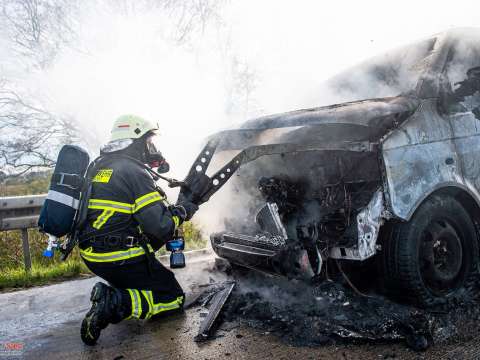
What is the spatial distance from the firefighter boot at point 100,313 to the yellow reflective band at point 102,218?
42 centimetres

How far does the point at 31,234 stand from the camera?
6508 mm

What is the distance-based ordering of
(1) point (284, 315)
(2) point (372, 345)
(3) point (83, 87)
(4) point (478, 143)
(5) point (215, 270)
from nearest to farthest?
(2) point (372, 345), (1) point (284, 315), (4) point (478, 143), (5) point (215, 270), (3) point (83, 87)

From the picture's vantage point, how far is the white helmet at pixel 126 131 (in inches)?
132

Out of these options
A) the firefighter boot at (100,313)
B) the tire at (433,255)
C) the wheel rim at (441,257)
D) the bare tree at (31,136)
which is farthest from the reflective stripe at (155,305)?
the bare tree at (31,136)

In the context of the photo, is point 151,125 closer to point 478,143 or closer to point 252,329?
point 252,329

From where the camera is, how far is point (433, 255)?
2.98 metres

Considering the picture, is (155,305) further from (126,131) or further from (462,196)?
(462,196)

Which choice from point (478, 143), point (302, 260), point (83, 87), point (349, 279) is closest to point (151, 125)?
point (302, 260)

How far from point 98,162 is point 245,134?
1.17 metres

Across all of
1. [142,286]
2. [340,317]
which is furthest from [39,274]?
[340,317]

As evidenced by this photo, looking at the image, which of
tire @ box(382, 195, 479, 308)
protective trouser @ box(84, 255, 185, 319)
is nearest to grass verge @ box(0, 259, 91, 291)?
protective trouser @ box(84, 255, 185, 319)

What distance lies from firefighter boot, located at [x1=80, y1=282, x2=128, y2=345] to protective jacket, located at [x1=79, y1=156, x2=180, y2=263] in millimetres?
241

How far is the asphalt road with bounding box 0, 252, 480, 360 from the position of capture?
98.2 inches

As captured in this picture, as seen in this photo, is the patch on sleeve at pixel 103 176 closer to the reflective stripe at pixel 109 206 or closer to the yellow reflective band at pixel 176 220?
the reflective stripe at pixel 109 206
